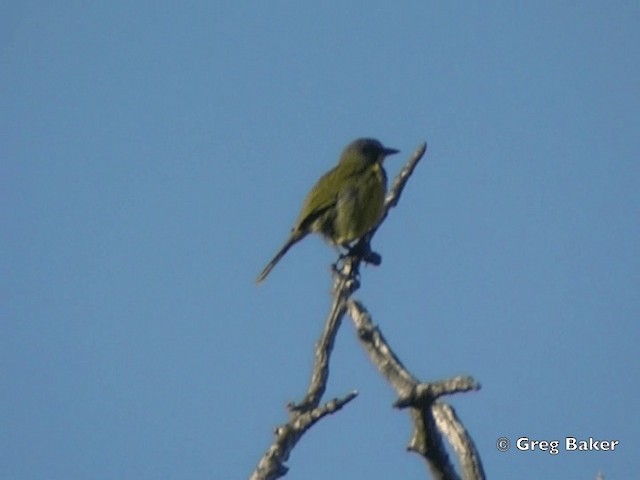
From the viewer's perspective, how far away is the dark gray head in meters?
11.1

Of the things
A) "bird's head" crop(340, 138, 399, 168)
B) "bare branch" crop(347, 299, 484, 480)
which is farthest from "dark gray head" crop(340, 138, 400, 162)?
"bare branch" crop(347, 299, 484, 480)

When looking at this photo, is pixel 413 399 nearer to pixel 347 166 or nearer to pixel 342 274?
pixel 342 274

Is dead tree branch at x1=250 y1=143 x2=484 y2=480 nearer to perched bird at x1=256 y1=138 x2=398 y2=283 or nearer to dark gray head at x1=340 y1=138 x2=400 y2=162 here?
perched bird at x1=256 y1=138 x2=398 y2=283

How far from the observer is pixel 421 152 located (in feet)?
23.8

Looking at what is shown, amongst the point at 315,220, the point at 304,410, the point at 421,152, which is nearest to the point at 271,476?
the point at 304,410

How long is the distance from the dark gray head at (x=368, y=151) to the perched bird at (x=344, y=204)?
2cm

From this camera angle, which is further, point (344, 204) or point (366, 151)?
point (366, 151)

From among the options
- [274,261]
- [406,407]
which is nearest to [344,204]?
[274,261]

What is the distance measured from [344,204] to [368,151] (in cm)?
111

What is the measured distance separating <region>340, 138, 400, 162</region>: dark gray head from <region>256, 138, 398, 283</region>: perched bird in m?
0.02

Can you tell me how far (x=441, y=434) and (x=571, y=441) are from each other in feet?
6.29

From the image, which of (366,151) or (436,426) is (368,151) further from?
(436,426)

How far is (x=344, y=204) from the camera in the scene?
402 inches

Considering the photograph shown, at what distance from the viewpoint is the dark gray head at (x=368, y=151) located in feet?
36.5
